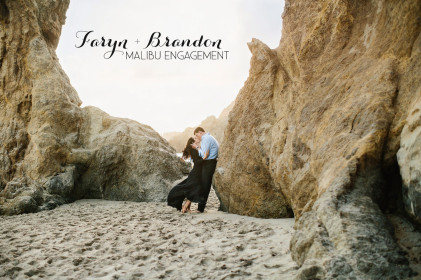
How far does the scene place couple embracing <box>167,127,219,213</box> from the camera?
8297 mm

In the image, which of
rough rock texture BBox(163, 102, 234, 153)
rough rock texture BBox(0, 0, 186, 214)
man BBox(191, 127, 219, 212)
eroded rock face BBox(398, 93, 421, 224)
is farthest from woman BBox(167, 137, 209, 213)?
rough rock texture BBox(163, 102, 234, 153)

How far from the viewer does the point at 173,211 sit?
330 inches

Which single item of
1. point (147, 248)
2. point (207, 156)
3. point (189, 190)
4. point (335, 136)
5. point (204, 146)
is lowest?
point (147, 248)

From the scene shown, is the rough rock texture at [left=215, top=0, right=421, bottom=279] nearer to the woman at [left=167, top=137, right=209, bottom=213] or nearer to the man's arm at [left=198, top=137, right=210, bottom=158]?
the man's arm at [left=198, top=137, right=210, bottom=158]

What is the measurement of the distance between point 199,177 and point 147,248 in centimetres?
374

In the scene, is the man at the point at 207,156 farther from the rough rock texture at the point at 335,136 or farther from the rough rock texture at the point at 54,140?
the rough rock texture at the point at 54,140

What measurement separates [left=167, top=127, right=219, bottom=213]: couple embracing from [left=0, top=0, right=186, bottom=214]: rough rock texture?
2420mm

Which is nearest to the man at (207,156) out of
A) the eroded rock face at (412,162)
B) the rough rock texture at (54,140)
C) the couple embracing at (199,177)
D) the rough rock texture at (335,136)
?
the couple embracing at (199,177)

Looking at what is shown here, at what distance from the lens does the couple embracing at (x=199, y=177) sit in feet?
27.2

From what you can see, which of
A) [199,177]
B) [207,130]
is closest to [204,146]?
[199,177]

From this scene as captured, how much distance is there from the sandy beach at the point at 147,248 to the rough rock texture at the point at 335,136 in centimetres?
61

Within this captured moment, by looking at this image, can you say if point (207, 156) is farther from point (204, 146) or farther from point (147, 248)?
point (147, 248)

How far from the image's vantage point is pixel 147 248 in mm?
4926

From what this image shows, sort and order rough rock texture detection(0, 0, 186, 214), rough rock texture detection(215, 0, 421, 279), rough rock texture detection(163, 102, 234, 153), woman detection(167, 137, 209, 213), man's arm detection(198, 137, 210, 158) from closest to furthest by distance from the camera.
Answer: rough rock texture detection(215, 0, 421, 279)
woman detection(167, 137, 209, 213)
man's arm detection(198, 137, 210, 158)
rough rock texture detection(0, 0, 186, 214)
rough rock texture detection(163, 102, 234, 153)
